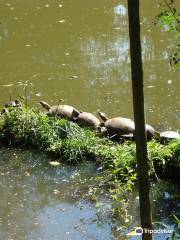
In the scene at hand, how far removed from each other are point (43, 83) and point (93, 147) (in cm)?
216

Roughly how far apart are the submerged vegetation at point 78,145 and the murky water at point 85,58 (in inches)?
35.1

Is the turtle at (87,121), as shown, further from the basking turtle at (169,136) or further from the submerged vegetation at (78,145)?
the basking turtle at (169,136)

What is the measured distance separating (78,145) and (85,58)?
111 inches

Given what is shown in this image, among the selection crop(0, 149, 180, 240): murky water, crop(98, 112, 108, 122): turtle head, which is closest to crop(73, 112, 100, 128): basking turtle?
crop(98, 112, 108, 122): turtle head

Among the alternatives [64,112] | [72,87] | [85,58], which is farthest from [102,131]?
[85,58]

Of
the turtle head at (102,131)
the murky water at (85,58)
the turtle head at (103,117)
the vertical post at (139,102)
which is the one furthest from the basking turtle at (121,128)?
the vertical post at (139,102)

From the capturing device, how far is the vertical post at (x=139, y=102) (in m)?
1.97

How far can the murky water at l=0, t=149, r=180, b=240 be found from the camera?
3639 mm

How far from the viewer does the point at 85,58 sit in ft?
23.7

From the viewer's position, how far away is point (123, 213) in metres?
3.79

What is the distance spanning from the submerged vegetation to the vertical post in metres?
1.78

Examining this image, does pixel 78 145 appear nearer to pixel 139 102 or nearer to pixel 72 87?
pixel 72 87

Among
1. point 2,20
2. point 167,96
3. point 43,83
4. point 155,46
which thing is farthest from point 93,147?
point 2,20

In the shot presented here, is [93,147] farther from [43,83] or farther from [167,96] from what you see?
[43,83]
